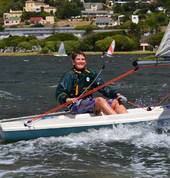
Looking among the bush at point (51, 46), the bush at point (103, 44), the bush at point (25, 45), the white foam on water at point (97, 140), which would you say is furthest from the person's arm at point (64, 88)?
the bush at point (25, 45)

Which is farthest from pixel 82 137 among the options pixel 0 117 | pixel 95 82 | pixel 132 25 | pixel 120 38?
pixel 132 25

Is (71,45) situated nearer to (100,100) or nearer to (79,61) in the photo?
(79,61)

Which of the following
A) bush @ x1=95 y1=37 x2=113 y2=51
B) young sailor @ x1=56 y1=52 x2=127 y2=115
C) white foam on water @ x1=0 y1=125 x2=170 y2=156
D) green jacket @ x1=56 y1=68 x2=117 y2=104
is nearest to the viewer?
white foam on water @ x1=0 y1=125 x2=170 y2=156

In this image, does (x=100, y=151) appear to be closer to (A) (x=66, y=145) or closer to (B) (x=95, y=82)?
(A) (x=66, y=145)

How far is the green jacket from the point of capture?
1464 centimetres

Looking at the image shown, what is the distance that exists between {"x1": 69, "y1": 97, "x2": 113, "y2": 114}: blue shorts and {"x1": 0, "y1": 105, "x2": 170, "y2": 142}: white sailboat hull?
30 centimetres

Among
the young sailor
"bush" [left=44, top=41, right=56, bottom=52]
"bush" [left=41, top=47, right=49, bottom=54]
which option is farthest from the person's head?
"bush" [left=44, top=41, right=56, bottom=52]

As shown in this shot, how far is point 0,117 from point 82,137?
20.8 ft

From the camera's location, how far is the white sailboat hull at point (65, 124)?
45.8ft

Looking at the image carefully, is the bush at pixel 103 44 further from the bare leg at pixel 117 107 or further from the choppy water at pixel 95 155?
the choppy water at pixel 95 155

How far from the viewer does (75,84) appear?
48.5 ft

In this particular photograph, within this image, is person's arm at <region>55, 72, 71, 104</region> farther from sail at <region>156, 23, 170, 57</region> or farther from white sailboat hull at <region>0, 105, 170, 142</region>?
sail at <region>156, 23, 170, 57</region>

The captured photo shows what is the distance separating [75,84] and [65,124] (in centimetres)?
116

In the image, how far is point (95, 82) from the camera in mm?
14977
